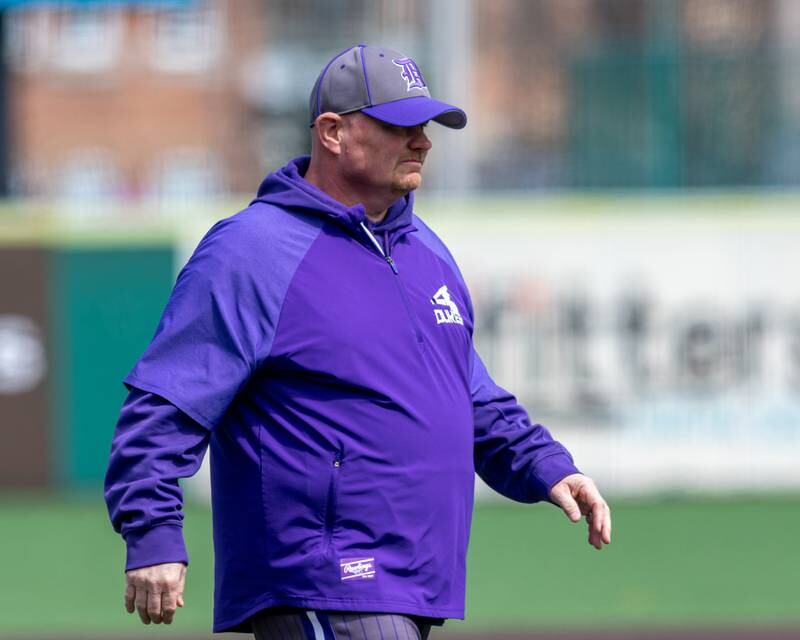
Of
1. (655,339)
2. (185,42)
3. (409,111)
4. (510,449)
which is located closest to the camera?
(409,111)

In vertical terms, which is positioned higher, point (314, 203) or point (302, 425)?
point (314, 203)

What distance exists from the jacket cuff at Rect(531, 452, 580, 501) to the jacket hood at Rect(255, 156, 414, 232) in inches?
24.3

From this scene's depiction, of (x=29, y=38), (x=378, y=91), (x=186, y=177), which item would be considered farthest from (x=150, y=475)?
(x=29, y=38)

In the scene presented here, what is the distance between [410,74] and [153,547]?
116 centimetres

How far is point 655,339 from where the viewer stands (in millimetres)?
11555

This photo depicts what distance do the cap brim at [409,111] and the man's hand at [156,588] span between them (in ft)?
3.36

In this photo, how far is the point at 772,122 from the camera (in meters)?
12.6

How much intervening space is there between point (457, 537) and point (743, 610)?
4413 millimetres

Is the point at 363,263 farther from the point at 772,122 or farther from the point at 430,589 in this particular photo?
the point at 772,122

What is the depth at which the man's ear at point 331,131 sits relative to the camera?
3771 millimetres

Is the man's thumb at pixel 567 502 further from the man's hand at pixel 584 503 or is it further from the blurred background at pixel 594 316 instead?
the blurred background at pixel 594 316

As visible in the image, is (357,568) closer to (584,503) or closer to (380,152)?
(584,503)

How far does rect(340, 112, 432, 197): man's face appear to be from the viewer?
3752 millimetres

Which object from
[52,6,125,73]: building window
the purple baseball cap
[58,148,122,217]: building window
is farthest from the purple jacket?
[52,6,125,73]: building window
